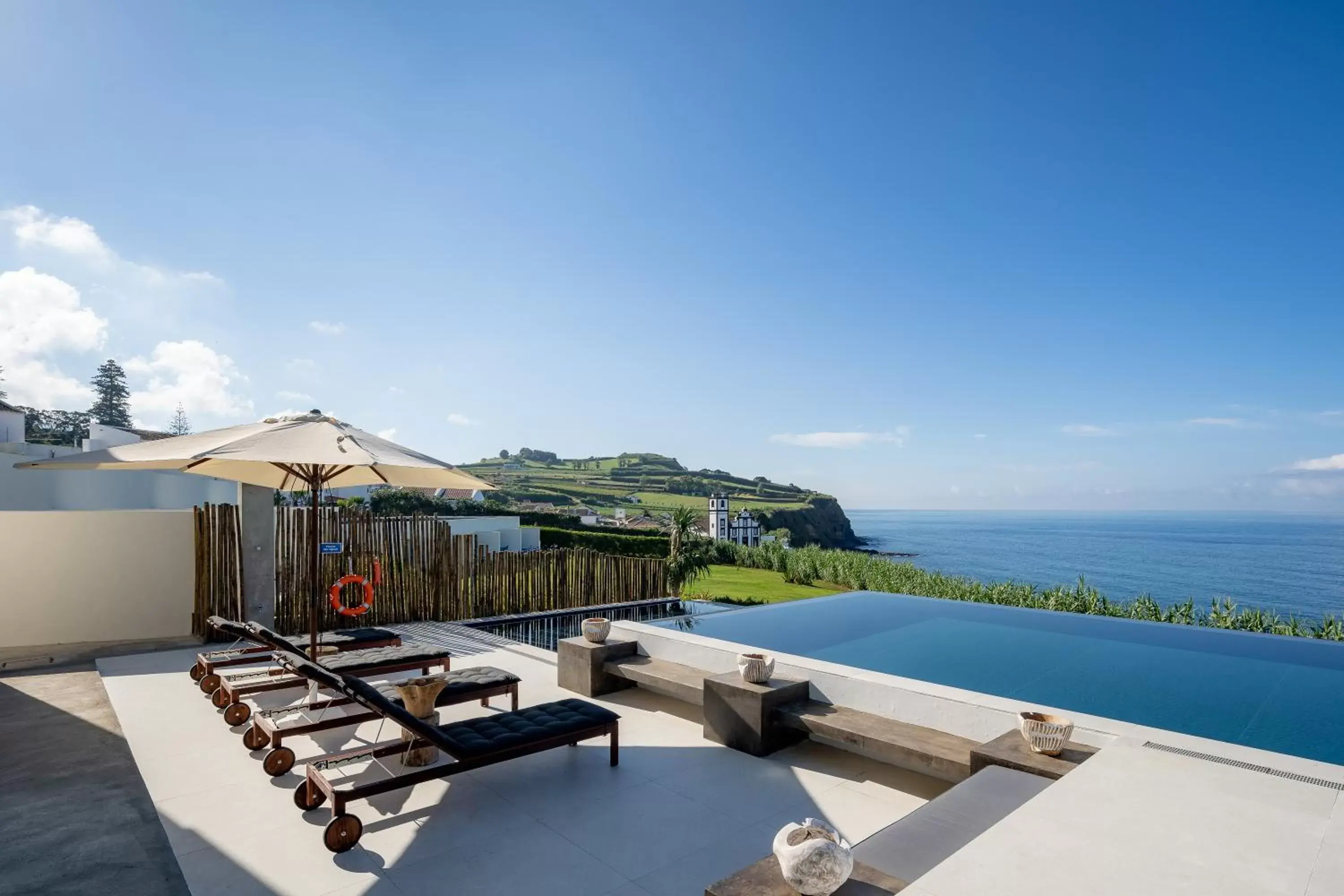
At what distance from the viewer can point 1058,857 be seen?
2.23m

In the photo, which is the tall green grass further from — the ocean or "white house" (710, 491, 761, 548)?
"white house" (710, 491, 761, 548)

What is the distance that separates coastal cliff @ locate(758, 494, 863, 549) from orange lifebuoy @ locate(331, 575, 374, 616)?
39.8 metres

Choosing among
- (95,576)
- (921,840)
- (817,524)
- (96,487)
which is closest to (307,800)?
(921,840)

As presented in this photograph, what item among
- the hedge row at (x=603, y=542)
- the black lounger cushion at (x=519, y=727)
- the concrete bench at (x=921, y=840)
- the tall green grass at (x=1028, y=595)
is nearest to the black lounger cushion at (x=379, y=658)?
the black lounger cushion at (x=519, y=727)

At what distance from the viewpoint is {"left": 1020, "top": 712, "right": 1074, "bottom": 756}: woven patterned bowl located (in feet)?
11.1

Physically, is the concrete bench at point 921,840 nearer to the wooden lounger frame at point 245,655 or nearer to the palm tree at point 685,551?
the wooden lounger frame at point 245,655

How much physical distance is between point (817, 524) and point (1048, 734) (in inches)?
2252

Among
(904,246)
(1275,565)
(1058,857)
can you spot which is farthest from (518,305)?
(1275,565)

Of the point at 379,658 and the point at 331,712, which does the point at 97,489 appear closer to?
the point at 379,658

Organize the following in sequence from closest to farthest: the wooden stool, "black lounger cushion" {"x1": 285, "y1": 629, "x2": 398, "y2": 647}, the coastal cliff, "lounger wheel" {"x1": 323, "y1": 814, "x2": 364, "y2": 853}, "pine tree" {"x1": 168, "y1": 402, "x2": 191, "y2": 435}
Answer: "lounger wheel" {"x1": 323, "y1": 814, "x2": 364, "y2": 853} < the wooden stool < "black lounger cushion" {"x1": 285, "y1": 629, "x2": 398, "y2": 647} < the coastal cliff < "pine tree" {"x1": 168, "y1": 402, "x2": 191, "y2": 435}

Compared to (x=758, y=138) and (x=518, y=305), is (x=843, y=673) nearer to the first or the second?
(x=758, y=138)

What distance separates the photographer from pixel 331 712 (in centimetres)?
516

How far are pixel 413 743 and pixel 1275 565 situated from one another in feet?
212

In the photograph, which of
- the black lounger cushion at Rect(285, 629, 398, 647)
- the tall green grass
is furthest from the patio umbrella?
the tall green grass
